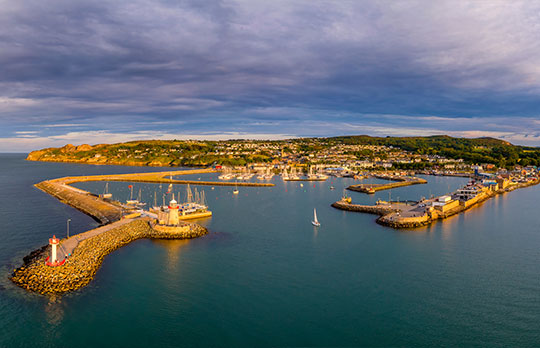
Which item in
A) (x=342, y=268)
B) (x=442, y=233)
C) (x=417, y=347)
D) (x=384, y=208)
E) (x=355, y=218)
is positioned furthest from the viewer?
(x=384, y=208)

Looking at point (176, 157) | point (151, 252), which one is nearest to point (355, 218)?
point (151, 252)

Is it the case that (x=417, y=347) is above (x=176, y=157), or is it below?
below

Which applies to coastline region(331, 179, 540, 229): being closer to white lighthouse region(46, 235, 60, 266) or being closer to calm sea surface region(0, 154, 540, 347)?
calm sea surface region(0, 154, 540, 347)

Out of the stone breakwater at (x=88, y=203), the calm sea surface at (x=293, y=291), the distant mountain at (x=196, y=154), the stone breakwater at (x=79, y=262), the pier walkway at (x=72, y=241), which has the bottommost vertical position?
the calm sea surface at (x=293, y=291)

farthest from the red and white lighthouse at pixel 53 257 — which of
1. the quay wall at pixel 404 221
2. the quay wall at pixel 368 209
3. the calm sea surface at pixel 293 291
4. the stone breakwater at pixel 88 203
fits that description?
the quay wall at pixel 368 209

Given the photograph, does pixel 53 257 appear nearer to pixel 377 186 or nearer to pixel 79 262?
pixel 79 262

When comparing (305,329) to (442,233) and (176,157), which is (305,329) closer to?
(442,233)

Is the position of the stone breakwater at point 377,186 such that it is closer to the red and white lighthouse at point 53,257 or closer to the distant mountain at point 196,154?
the red and white lighthouse at point 53,257
